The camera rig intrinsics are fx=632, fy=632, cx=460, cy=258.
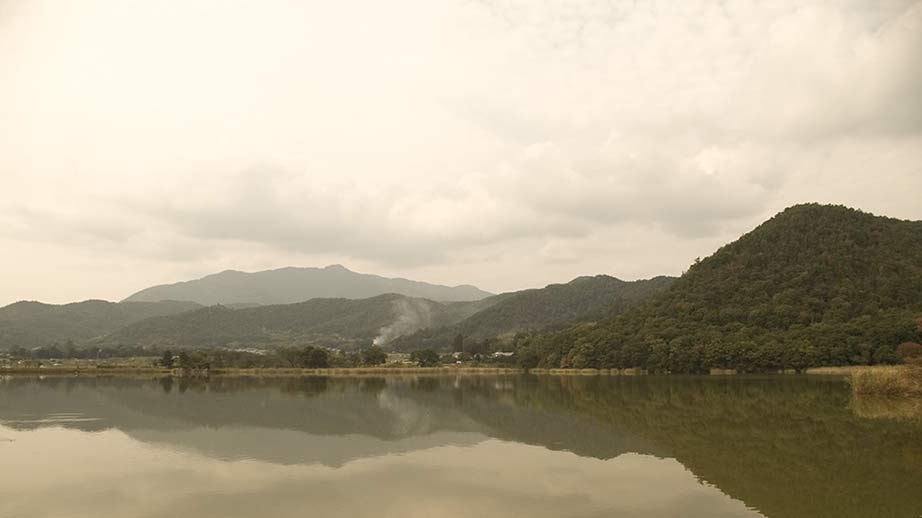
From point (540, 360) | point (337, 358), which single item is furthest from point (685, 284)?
point (337, 358)

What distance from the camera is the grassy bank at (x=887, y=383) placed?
1647 inches

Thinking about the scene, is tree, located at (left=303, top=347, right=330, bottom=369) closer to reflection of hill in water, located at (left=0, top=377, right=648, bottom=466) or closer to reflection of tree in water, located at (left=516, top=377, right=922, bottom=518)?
reflection of hill in water, located at (left=0, top=377, right=648, bottom=466)

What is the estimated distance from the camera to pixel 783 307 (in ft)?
301

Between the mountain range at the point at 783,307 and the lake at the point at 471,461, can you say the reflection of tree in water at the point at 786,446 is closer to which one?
the lake at the point at 471,461

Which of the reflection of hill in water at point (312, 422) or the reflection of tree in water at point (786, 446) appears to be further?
the reflection of hill in water at point (312, 422)

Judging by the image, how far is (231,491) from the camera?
18203mm

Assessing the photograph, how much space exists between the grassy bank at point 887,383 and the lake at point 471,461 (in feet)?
8.44

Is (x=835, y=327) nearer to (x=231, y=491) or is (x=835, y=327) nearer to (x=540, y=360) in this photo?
(x=540, y=360)

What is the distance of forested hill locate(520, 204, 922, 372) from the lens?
259ft

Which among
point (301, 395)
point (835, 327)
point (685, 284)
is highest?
point (685, 284)

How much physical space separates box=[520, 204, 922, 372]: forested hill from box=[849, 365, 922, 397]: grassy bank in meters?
34.0

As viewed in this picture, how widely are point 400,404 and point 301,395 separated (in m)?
13.9

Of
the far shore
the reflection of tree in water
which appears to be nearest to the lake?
the reflection of tree in water

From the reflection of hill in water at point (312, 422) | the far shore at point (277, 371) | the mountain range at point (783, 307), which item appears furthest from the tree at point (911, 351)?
the far shore at point (277, 371)
